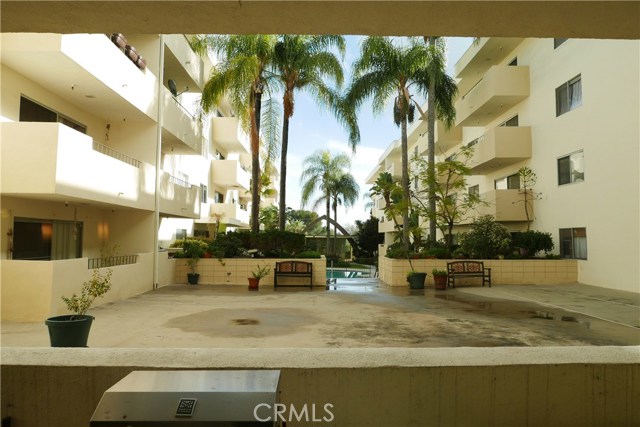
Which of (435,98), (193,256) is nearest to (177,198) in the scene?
(193,256)

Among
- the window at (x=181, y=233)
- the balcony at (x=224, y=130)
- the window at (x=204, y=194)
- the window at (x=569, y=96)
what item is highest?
the balcony at (x=224, y=130)

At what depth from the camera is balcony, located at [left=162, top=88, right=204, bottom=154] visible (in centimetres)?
1728

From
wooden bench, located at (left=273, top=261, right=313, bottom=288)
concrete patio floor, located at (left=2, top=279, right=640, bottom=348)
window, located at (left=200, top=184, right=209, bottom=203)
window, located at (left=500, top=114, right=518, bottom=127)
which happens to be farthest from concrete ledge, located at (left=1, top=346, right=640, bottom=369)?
window, located at (left=200, top=184, right=209, bottom=203)

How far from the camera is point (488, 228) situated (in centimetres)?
1938

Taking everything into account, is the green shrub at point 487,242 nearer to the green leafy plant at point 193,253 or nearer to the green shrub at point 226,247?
the green shrub at point 226,247

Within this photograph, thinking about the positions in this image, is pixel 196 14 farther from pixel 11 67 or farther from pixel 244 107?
pixel 244 107

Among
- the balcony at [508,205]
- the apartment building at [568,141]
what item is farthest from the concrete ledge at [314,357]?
the balcony at [508,205]

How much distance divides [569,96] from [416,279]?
405 inches

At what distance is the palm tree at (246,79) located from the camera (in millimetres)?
18750

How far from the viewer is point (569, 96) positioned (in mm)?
18781

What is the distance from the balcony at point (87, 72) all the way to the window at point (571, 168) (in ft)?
54.8

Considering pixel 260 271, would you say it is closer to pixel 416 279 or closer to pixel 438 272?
pixel 416 279

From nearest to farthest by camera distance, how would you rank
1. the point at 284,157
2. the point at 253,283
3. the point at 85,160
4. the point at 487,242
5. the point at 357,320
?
the point at 357,320, the point at 85,160, the point at 253,283, the point at 487,242, the point at 284,157

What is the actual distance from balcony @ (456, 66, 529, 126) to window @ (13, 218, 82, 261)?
20.0 meters
